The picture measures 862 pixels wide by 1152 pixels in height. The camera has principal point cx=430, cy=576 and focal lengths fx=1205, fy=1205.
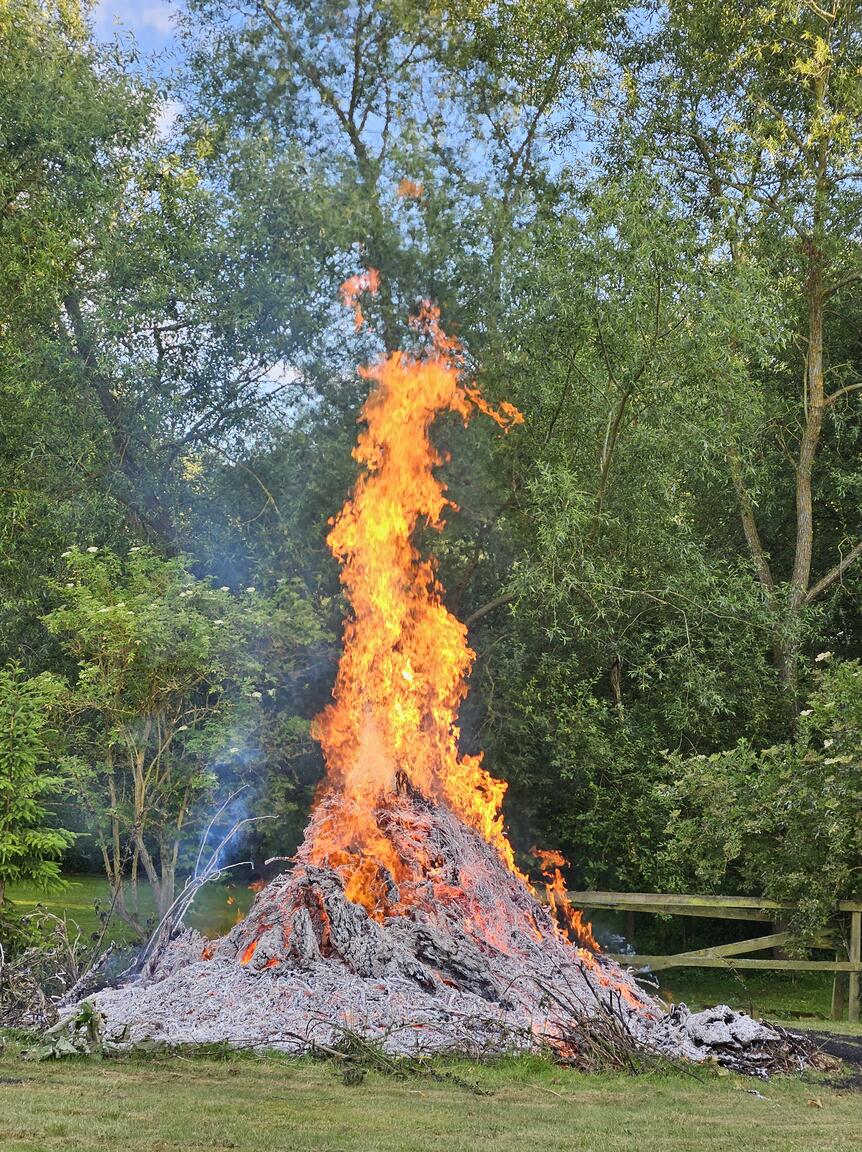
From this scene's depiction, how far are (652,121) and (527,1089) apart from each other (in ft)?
50.5

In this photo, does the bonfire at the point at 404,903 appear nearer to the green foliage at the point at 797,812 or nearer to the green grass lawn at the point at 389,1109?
the green grass lawn at the point at 389,1109

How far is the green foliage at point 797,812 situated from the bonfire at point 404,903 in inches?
79.5

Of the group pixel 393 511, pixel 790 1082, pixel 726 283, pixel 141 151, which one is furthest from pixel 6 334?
pixel 790 1082

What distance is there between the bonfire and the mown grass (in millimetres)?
511

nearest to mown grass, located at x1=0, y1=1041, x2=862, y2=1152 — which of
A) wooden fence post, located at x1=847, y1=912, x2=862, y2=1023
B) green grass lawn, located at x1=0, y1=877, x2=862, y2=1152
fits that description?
green grass lawn, located at x1=0, y1=877, x2=862, y2=1152

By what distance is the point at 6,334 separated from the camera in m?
16.1

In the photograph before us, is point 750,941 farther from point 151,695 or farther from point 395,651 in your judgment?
point 151,695

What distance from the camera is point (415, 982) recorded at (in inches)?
381

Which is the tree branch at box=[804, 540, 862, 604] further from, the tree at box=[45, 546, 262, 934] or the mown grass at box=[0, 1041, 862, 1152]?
the mown grass at box=[0, 1041, 862, 1152]

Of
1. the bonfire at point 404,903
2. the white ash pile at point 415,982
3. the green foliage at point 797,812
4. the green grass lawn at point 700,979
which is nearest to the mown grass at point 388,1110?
the white ash pile at point 415,982

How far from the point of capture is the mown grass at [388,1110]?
6.28 metres

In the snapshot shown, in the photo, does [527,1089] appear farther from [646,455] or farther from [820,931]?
[646,455]

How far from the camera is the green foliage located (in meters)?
13.1

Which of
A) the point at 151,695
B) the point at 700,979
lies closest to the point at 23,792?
the point at 151,695
